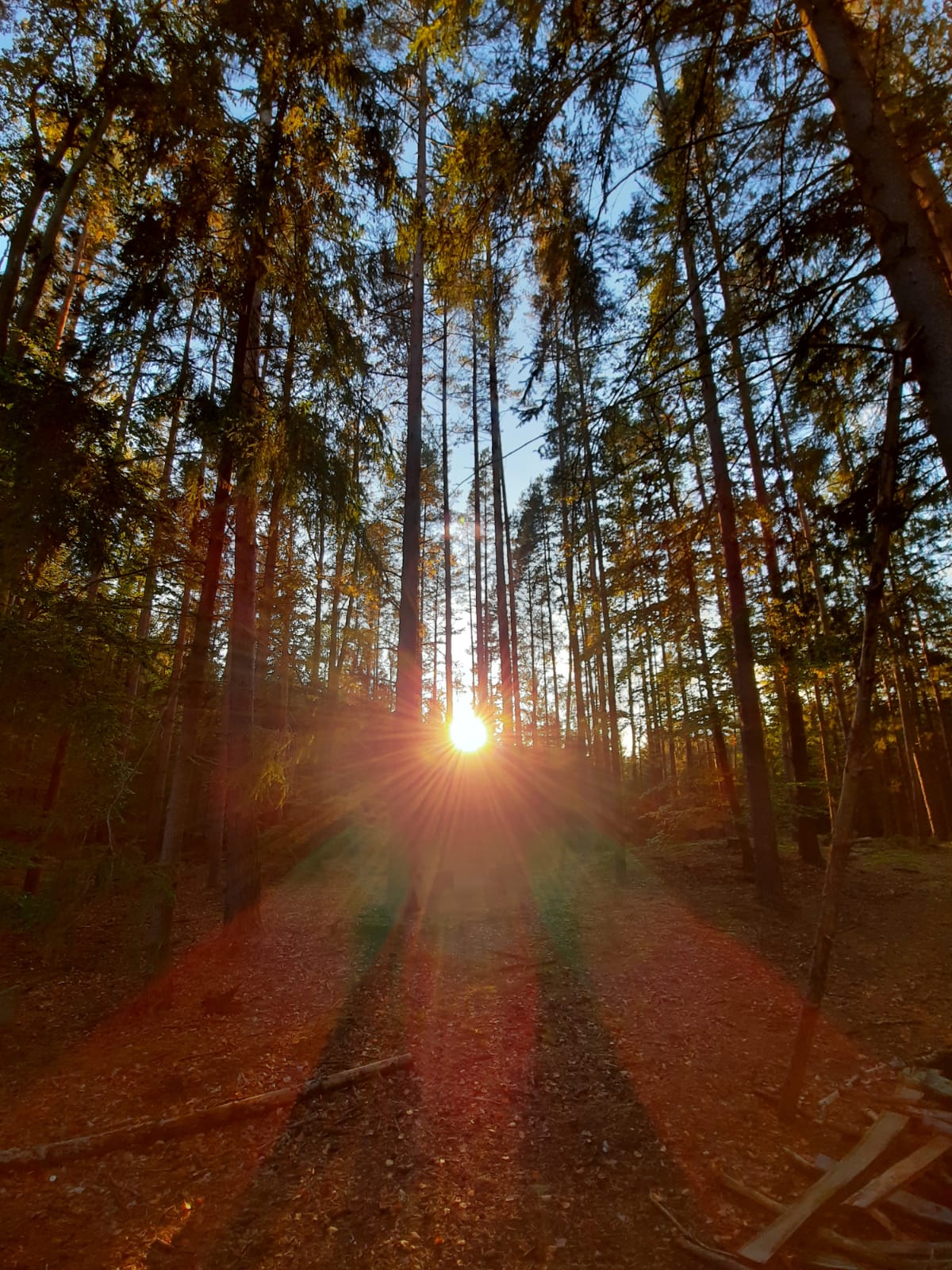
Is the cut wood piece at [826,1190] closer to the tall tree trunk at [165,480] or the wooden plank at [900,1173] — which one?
the wooden plank at [900,1173]

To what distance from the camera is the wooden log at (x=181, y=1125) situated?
138 inches

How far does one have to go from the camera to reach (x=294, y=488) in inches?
241

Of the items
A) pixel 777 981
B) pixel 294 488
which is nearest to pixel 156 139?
pixel 294 488

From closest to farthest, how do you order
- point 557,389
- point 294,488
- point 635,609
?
point 557,389
point 294,488
point 635,609

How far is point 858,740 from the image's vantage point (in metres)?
3.69

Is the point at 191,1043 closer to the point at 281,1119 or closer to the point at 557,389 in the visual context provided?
the point at 281,1119

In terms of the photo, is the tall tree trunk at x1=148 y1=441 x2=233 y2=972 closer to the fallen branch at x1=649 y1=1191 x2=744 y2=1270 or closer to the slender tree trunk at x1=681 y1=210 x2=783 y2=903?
the fallen branch at x1=649 y1=1191 x2=744 y2=1270

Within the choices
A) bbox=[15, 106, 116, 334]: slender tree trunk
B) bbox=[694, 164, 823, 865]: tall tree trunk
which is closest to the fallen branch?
bbox=[694, 164, 823, 865]: tall tree trunk

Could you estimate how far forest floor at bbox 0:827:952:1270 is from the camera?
3.10 meters

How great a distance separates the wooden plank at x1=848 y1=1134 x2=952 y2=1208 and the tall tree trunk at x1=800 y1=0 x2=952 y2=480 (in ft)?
12.4

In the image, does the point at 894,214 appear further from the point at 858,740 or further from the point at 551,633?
the point at 551,633

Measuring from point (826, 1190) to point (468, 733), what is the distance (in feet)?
47.6

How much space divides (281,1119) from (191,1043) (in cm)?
161

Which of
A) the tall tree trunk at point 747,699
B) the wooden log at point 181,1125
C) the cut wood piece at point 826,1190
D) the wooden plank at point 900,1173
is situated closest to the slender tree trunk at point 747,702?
the tall tree trunk at point 747,699
